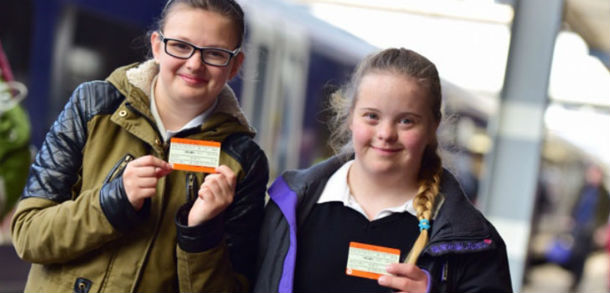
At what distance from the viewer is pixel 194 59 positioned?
2070 millimetres

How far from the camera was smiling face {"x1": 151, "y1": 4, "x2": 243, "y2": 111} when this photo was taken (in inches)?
82.4

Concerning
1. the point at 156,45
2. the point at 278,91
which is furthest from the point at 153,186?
the point at 278,91

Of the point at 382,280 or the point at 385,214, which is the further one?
the point at 385,214

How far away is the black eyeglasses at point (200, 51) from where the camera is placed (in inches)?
82.4

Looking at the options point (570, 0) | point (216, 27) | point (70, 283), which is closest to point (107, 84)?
point (216, 27)

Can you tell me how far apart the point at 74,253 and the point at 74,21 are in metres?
4.86

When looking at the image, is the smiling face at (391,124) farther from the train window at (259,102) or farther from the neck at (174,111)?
the train window at (259,102)

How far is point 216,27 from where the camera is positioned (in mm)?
2113

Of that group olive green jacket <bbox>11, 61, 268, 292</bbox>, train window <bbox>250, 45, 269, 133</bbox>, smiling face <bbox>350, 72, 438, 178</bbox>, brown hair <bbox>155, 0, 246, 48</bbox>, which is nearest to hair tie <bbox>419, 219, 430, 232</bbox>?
smiling face <bbox>350, 72, 438, 178</bbox>

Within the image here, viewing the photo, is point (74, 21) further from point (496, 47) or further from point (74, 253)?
point (74, 253)

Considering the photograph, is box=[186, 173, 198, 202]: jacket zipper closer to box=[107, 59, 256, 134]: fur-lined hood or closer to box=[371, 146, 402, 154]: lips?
box=[107, 59, 256, 134]: fur-lined hood

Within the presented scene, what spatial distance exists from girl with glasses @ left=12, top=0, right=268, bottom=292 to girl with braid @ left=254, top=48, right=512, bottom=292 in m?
0.15

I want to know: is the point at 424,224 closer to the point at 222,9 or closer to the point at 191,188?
the point at 191,188

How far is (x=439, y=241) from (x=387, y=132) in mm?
304
